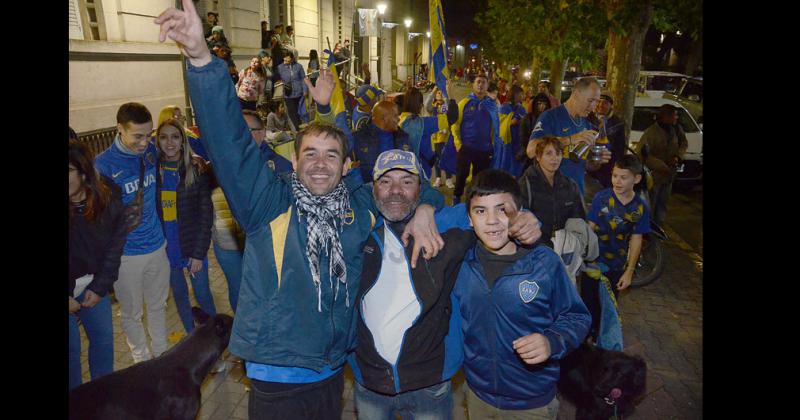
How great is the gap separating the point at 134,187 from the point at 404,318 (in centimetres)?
271

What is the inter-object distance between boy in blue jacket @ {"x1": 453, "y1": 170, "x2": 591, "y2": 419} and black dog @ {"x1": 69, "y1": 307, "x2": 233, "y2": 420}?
1.87 meters

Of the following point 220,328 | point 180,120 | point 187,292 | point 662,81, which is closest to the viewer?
point 220,328

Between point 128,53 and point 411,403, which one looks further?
point 128,53

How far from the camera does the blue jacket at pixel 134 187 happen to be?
12.7ft

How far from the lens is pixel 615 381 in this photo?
131 inches

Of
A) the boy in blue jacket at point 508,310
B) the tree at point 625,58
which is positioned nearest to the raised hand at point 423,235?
the boy in blue jacket at point 508,310

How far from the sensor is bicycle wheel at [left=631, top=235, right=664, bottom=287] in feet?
21.3

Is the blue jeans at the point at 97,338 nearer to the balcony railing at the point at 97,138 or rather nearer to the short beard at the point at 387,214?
the short beard at the point at 387,214

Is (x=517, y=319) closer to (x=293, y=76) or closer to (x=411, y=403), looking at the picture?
(x=411, y=403)

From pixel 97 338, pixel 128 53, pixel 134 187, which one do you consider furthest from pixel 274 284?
pixel 128 53

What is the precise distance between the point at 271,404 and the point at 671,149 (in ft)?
25.2

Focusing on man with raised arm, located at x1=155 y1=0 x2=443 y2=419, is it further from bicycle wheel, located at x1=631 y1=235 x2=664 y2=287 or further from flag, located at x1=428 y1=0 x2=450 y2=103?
flag, located at x1=428 y1=0 x2=450 y2=103

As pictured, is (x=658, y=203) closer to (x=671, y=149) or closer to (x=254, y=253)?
(x=671, y=149)
